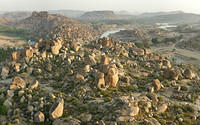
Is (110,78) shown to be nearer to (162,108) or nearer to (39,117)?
(162,108)

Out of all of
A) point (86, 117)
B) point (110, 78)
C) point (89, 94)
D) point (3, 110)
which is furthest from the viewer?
point (110, 78)

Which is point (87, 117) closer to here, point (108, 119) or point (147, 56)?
point (108, 119)

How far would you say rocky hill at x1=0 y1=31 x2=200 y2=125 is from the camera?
2644cm

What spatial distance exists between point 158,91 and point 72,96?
665 inches

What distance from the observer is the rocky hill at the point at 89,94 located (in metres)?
26.4

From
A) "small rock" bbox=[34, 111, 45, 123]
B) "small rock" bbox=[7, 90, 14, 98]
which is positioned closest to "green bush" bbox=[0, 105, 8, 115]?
"small rock" bbox=[7, 90, 14, 98]

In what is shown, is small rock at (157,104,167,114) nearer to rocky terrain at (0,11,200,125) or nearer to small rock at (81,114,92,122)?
rocky terrain at (0,11,200,125)

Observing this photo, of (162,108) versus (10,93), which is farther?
(10,93)

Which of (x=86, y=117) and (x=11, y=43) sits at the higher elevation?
(x=86, y=117)

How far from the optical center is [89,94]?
33.2m

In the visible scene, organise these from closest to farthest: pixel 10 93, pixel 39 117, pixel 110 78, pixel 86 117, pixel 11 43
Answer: pixel 86 117 < pixel 39 117 < pixel 10 93 < pixel 110 78 < pixel 11 43

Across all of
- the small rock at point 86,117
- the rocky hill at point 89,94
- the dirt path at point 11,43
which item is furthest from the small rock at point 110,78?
the dirt path at point 11,43

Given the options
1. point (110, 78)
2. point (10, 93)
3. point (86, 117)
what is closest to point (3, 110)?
point (10, 93)

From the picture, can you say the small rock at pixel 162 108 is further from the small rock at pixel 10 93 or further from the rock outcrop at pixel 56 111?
the small rock at pixel 10 93
